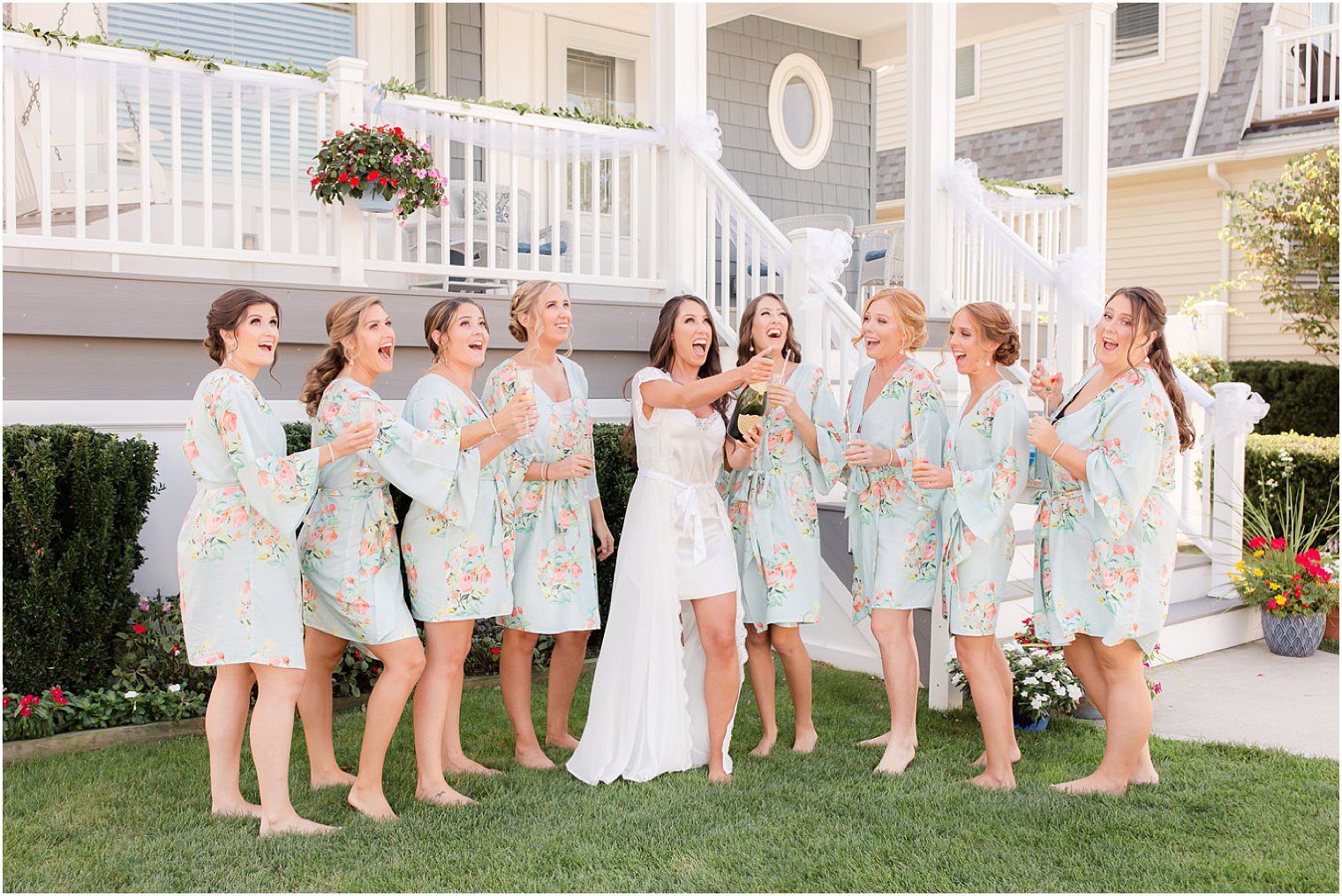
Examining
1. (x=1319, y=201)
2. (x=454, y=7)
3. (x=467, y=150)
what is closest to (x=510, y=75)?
(x=454, y=7)

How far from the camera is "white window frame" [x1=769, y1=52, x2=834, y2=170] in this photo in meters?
10.5

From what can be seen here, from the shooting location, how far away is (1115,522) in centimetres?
358

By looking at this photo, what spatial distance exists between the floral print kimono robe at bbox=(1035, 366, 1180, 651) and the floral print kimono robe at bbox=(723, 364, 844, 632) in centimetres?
81

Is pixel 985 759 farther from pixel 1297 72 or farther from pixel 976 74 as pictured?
pixel 976 74

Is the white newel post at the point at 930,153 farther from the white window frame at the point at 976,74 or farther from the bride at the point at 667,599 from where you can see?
the white window frame at the point at 976,74

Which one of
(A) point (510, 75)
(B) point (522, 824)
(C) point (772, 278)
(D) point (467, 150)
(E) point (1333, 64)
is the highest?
(E) point (1333, 64)

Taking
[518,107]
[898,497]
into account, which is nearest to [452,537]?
[898,497]

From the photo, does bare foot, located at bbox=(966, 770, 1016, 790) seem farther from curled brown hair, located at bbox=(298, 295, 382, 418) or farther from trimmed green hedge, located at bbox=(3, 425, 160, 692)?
trimmed green hedge, located at bbox=(3, 425, 160, 692)

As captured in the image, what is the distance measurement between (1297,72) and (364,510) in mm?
13484

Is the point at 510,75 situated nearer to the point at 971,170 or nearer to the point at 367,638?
the point at 971,170

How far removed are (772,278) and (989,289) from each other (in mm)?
2290

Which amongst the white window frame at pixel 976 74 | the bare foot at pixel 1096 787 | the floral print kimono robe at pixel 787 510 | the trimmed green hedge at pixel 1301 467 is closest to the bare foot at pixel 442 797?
the floral print kimono robe at pixel 787 510

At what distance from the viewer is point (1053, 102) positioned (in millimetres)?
15414

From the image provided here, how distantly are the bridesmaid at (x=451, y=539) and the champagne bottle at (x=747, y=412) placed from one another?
759 millimetres
